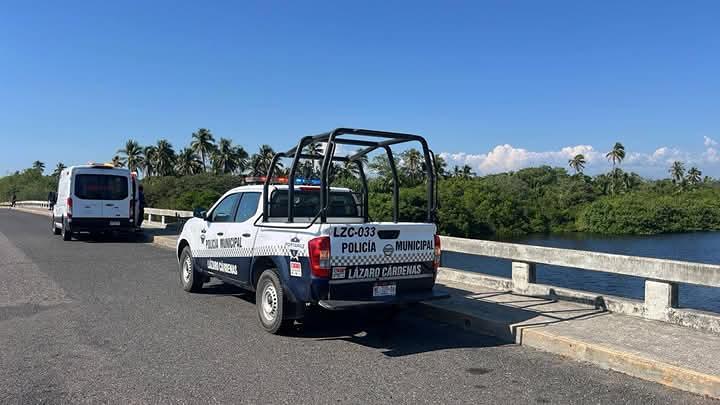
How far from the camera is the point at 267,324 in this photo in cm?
691

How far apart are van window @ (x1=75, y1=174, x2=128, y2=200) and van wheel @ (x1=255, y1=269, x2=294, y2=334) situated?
43.0 feet

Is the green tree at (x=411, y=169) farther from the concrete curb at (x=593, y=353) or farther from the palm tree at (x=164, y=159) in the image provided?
Answer: the concrete curb at (x=593, y=353)

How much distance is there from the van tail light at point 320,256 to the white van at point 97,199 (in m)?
14.3

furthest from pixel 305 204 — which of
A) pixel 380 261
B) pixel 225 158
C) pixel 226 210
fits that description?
pixel 225 158

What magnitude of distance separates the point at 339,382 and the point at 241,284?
3.15 metres

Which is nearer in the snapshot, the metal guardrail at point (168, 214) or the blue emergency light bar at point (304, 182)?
the blue emergency light bar at point (304, 182)

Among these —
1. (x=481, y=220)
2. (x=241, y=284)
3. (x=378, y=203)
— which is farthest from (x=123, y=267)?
(x=481, y=220)

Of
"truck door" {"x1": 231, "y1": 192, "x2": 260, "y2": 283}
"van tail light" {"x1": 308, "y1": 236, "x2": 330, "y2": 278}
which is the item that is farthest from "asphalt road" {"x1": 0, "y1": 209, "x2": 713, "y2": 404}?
"van tail light" {"x1": 308, "y1": 236, "x2": 330, "y2": 278}

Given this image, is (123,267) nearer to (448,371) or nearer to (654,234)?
(448,371)

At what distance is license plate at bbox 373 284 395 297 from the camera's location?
21.6 feet

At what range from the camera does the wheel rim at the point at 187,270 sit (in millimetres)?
9570

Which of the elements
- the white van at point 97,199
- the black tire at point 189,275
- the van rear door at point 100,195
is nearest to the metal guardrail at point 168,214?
the white van at point 97,199

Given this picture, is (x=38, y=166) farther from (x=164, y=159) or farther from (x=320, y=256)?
(x=320, y=256)

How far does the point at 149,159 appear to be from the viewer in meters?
100
